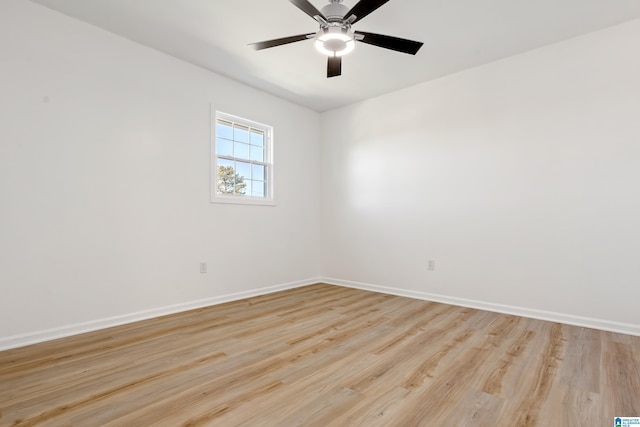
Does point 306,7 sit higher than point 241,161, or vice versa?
point 306,7

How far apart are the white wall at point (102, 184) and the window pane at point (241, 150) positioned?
1.31ft

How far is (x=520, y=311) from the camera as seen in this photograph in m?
3.28

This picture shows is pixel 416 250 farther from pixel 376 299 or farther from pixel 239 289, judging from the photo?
pixel 239 289

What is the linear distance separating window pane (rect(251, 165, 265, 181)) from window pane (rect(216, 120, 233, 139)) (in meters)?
0.52

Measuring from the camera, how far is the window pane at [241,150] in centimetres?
411

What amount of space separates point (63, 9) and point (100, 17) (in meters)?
0.26

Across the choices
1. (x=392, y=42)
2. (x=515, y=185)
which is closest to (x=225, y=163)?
(x=392, y=42)

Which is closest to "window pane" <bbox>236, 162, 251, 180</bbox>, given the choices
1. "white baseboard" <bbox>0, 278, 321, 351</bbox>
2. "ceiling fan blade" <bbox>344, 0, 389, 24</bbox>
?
"white baseboard" <bbox>0, 278, 321, 351</bbox>

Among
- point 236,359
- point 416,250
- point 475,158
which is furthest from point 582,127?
point 236,359

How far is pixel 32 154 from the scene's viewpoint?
254cm

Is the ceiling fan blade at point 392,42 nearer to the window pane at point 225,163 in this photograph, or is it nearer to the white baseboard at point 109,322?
the window pane at point 225,163

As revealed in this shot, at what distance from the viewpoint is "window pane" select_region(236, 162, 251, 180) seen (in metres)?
4.16

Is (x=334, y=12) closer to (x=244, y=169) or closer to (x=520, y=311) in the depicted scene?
(x=244, y=169)

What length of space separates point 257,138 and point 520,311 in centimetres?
382
